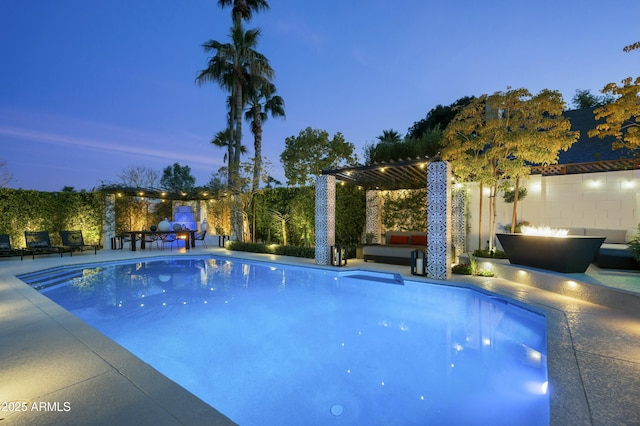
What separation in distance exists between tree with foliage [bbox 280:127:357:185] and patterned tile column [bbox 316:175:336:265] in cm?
574

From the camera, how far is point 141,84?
2630cm

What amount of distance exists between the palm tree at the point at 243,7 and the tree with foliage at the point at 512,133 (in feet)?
40.0

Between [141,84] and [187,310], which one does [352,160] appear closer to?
[187,310]

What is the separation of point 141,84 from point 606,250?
105 feet

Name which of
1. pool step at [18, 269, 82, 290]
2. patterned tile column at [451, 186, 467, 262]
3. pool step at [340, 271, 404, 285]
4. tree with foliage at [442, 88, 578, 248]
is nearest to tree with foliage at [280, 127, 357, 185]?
patterned tile column at [451, 186, 467, 262]

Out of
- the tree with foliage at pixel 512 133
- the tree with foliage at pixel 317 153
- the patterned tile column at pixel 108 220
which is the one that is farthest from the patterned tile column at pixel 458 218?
the patterned tile column at pixel 108 220

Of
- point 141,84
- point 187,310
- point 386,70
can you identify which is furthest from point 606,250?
point 141,84

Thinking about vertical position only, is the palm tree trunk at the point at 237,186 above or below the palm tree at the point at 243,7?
below

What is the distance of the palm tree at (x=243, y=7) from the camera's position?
14.9 metres

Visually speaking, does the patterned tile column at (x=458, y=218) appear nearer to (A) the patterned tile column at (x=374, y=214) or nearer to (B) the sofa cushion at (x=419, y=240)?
(B) the sofa cushion at (x=419, y=240)

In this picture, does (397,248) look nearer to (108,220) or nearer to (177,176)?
(108,220)

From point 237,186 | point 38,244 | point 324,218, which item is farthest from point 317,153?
point 38,244

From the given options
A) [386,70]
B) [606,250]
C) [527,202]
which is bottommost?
[606,250]

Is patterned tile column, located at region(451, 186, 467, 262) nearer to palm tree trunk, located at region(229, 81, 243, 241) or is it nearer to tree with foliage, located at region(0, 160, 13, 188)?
palm tree trunk, located at region(229, 81, 243, 241)
